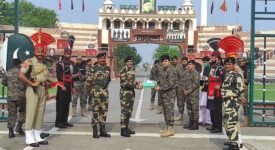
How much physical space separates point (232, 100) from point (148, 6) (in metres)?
78.4

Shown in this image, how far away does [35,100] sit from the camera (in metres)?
8.91

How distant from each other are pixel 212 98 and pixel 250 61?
6.09 ft

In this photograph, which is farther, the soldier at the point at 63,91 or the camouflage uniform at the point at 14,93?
the soldier at the point at 63,91

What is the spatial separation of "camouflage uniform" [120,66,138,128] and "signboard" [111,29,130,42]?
63.1m

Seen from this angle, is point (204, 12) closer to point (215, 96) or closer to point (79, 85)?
point (79, 85)

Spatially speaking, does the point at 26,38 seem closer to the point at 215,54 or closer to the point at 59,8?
the point at 215,54

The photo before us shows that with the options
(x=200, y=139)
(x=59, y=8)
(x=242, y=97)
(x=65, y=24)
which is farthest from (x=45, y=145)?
(x=65, y=24)

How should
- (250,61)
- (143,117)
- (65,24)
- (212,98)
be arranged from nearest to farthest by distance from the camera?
(212,98) → (250,61) → (143,117) → (65,24)

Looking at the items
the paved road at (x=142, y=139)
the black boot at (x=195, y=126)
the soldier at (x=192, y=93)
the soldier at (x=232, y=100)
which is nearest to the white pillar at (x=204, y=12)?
the paved road at (x=142, y=139)

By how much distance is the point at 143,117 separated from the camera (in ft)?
46.2

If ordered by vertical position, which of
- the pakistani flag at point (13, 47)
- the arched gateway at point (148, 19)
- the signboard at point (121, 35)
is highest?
the arched gateway at point (148, 19)

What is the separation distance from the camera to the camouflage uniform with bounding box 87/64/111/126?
989cm

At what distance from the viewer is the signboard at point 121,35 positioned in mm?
73125

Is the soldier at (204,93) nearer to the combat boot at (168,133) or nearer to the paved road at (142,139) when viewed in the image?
the paved road at (142,139)
